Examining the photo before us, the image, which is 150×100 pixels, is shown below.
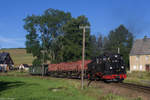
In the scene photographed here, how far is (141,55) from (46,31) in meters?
30.1

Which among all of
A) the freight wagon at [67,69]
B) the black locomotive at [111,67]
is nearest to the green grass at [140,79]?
the black locomotive at [111,67]

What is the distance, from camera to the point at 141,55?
56812 mm

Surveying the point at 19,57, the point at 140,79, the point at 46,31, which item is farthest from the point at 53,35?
the point at 19,57

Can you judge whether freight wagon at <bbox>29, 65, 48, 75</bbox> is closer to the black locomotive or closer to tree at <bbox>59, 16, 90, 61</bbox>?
tree at <bbox>59, 16, 90, 61</bbox>

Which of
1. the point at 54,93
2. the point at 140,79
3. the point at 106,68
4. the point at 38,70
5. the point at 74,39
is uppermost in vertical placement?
the point at 74,39

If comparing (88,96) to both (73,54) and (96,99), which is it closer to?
(96,99)

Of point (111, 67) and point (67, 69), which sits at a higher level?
point (111, 67)

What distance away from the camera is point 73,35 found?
58000 millimetres

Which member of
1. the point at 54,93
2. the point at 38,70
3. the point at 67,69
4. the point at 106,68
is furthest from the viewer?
the point at 38,70

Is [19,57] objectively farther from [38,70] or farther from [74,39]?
[38,70]

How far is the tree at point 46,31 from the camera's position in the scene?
61.7 metres

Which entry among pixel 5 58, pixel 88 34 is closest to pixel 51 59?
pixel 88 34

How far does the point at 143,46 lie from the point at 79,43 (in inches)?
Result: 746

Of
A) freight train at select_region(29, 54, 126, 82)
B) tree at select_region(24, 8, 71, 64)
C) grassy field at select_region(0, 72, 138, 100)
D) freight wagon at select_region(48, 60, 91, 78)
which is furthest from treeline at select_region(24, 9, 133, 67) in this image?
grassy field at select_region(0, 72, 138, 100)
